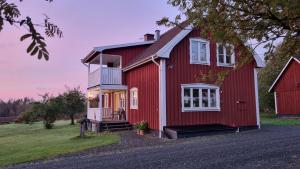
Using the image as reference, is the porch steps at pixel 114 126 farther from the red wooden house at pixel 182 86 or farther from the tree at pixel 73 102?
the tree at pixel 73 102

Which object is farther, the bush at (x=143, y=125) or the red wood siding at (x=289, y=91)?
the red wood siding at (x=289, y=91)

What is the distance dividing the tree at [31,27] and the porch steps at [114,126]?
57.0 feet

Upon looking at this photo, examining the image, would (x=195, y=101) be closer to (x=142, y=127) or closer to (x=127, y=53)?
(x=142, y=127)

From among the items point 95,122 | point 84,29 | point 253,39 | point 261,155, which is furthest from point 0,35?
point 95,122

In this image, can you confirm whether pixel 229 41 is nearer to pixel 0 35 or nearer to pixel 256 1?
pixel 256 1

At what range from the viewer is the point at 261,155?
8773mm

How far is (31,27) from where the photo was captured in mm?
1626

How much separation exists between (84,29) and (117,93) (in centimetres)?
2055

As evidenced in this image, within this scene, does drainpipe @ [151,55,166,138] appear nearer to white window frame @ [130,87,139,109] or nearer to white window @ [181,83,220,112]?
white window @ [181,83,220,112]

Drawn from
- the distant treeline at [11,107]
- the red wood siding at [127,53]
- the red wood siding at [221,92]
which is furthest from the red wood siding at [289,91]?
the distant treeline at [11,107]

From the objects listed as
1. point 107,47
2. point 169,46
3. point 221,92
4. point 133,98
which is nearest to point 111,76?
point 107,47

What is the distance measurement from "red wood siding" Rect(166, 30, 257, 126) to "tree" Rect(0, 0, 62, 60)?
14.2 metres

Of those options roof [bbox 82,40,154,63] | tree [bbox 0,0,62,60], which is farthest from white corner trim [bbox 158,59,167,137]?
tree [bbox 0,0,62,60]

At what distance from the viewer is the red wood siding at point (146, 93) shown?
16406 mm
